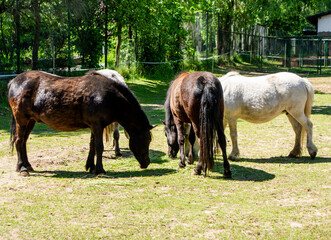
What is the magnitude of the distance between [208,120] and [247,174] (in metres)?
1.28

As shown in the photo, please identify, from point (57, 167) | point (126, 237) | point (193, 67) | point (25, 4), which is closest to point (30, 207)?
point (126, 237)

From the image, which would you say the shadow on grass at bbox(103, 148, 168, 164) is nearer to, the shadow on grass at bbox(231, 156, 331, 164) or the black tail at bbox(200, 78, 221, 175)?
the shadow on grass at bbox(231, 156, 331, 164)

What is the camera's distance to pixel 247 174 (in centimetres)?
707

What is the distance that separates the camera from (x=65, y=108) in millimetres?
7008

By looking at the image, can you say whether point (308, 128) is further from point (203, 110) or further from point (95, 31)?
point (95, 31)

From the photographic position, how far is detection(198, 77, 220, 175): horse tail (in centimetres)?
648

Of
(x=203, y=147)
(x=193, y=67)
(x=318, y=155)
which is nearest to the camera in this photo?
(x=203, y=147)

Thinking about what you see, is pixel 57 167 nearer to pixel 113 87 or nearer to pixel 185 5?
pixel 113 87

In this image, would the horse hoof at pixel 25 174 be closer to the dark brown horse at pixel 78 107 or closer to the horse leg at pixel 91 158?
the dark brown horse at pixel 78 107

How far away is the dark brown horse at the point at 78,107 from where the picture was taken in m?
6.98

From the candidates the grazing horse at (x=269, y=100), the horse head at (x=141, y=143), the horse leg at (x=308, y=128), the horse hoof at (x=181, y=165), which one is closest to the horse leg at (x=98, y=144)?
the horse head at (x=141, y=143)

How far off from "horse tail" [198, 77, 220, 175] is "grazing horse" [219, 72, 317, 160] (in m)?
1.65

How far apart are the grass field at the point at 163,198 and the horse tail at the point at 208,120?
47cm

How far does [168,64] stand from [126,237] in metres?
19.5
